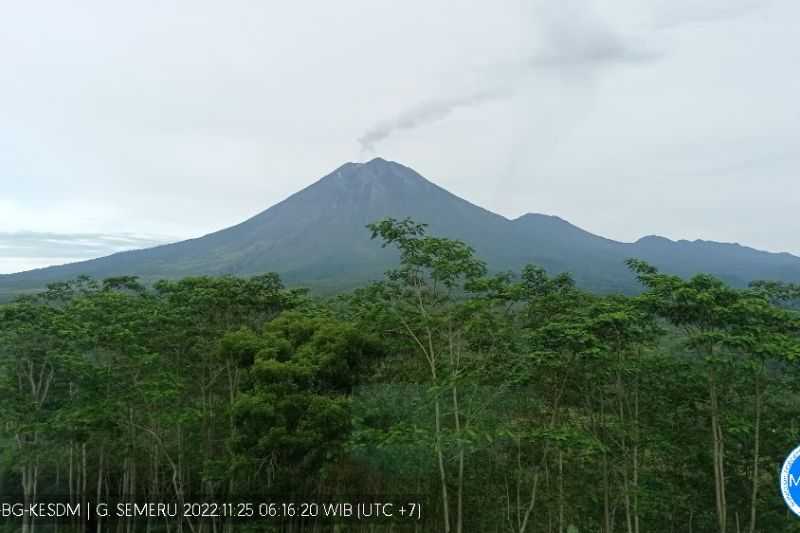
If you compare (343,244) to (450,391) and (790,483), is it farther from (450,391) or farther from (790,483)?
(790,483)

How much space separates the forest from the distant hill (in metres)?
92.2

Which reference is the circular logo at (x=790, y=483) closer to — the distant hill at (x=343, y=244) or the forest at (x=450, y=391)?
the forest at (x=450, y=391)

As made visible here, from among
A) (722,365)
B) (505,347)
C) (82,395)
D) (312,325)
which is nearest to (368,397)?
(312,325)

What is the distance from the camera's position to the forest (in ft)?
30.2

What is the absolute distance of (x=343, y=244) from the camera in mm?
138875

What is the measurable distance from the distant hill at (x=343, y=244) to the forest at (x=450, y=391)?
92.2 m

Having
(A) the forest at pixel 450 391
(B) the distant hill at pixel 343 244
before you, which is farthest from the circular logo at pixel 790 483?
(B) the distant hill at pixel 343 244

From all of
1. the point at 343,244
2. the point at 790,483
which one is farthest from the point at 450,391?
the point at 343,244

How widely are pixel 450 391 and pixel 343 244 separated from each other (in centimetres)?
12933

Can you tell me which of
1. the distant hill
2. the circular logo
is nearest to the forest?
the circular logo

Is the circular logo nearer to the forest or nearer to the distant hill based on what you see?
the forest

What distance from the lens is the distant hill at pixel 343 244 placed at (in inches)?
4921

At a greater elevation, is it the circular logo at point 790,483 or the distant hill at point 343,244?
the distant hill at point 343,244

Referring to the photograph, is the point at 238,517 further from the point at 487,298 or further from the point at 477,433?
the point at 487,298
